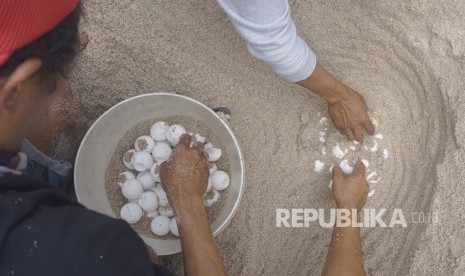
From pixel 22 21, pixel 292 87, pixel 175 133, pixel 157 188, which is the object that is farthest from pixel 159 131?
pixel 22 21

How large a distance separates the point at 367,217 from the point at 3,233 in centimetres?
104

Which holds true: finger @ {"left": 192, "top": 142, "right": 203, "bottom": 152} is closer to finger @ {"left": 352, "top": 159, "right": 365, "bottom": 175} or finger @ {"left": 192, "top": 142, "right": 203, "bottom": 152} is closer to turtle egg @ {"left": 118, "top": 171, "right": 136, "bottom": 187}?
turtle egg @ {"left": 118, "top": 171, "right": 136, "bottom": 187}

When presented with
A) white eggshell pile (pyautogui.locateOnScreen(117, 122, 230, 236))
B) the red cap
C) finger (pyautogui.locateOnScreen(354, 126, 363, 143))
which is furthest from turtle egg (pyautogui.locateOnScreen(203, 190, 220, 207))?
the red cap

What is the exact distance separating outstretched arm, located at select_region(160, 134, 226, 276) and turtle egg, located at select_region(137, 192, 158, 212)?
0.09 m

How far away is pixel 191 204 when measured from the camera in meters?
1.28

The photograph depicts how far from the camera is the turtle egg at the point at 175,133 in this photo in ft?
4.62

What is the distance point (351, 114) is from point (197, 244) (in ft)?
1.89

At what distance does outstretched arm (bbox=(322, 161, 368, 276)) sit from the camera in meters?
1.28

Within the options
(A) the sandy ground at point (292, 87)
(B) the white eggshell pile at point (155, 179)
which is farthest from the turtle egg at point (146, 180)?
(A) the sandy ground at point (292, 87)

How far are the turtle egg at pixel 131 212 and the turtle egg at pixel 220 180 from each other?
0.22m

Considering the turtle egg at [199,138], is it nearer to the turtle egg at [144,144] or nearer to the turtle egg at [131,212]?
the turtle egg at [144,144]

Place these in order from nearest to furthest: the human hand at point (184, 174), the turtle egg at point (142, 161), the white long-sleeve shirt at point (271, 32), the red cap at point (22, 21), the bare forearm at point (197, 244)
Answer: the red cap at point (22, 21) < the white long-sleeve shirt at point (271, 32) < the bare forearm at point (197, 244) < the human hand at point (184, 174) < the turtle egg at point (142, 161)

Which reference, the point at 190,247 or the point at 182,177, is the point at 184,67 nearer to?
the point at 182,177

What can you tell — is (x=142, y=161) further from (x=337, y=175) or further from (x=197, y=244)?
(x=337, y=175)
